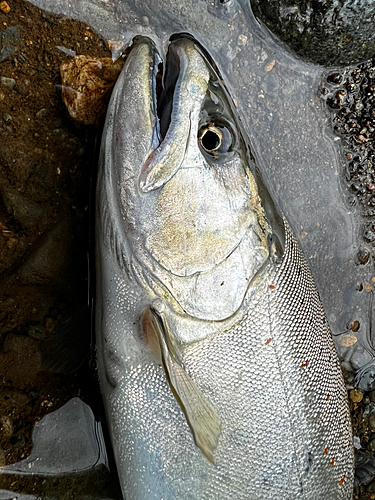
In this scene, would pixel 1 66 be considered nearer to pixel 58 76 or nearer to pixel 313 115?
pixel 58 76

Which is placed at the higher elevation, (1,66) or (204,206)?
(1,66)

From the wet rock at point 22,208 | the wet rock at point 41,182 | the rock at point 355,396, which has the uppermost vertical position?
the wet rock at point 41,182

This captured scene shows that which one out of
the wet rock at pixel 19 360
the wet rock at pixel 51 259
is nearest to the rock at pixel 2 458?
the wet rock at pixel 19 360

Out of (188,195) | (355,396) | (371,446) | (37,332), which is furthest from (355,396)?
(37,332)

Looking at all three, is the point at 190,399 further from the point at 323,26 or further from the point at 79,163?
the point at 323,26

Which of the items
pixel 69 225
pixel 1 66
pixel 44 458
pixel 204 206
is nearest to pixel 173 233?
pixel 204 206

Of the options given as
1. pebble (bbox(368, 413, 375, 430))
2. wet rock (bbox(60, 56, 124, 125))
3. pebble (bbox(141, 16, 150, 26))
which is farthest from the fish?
pebble (bbox(368, 413, 375, 430))

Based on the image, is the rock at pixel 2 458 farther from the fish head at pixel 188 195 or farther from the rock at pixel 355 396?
the rock at pixel 355 396
